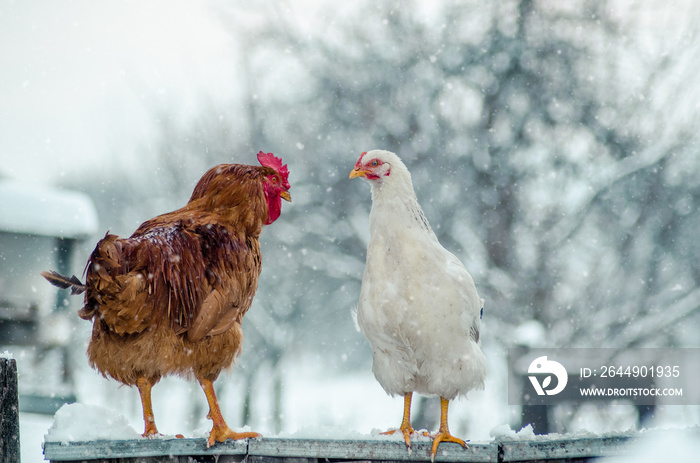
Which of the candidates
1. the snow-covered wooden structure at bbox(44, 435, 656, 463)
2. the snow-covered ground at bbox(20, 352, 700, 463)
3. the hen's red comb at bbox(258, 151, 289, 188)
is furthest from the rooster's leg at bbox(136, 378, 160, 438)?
the snow-covered ground at bbox(20, 352, 700, 463)

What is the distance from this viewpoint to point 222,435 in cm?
305

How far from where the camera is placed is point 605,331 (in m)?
8.28

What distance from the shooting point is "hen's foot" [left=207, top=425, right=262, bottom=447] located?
303 cm

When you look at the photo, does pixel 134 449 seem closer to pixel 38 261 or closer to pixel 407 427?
pixel 407 427

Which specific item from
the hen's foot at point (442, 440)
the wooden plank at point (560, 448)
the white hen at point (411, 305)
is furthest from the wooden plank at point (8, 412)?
the wooden plank at point (560, 448)

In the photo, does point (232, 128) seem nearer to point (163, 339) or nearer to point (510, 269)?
point (510, 269)

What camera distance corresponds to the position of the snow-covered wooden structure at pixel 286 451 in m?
3.01

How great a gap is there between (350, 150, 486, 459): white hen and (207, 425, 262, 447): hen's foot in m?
0.80

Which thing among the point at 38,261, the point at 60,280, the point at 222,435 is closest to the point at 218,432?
the point at 222,435

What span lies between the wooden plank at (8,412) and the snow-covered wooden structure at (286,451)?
254 mm

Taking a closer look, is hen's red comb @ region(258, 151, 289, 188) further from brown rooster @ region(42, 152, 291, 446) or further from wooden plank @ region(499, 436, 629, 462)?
wooden plank @ region(499, 436, 629, 462)

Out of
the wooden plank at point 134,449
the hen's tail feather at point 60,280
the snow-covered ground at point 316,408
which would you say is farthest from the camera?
the snow-covered ground at point 316,408

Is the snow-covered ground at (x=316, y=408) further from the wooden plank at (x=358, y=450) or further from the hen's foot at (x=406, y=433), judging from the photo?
the wooden plank at (x=358, y=450)

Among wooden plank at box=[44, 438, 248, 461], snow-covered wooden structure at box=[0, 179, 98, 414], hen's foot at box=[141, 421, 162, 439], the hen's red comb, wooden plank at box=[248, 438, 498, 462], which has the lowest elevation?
wooden plank at box=[44, 438, 248, 461]
